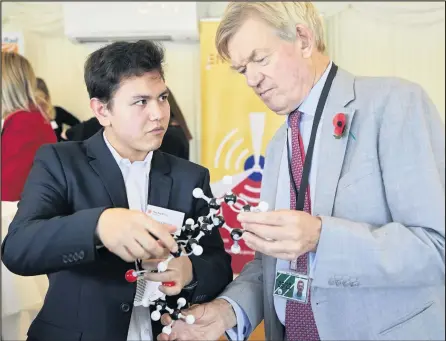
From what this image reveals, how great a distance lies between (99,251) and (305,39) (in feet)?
2.38

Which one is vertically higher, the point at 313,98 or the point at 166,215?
the point at 313,98

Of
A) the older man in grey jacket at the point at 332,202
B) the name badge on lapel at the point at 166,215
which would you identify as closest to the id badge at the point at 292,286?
the older man in grey jacket at the point at 332,202

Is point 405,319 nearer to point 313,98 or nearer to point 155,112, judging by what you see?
point 313,98

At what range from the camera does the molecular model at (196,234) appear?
99 cm

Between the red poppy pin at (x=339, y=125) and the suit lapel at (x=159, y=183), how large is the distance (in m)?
0.45

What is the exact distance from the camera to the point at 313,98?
1.24 m

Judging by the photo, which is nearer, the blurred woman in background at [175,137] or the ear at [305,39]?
the ear at [305,39]

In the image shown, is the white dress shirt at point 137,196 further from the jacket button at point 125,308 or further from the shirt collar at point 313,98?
the shirt collar at point 313,98

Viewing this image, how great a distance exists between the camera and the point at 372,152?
1.07m

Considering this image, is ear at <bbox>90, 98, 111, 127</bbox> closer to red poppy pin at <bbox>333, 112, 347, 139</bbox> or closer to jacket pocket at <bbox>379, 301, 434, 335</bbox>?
red poppy pin at <bbox>333, 112, 347, 139</bbox>

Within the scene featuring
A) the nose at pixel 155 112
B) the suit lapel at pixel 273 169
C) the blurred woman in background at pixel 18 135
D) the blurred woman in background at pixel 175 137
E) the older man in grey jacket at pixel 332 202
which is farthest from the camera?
the blurred woman in background at pixel 18 135

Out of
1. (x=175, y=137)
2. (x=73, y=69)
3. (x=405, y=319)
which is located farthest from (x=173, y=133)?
(x=73, y=69)

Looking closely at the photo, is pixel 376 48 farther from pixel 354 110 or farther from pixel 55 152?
pixel 55 152

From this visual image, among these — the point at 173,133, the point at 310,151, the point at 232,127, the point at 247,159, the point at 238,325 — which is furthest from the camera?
the point at 232,127
